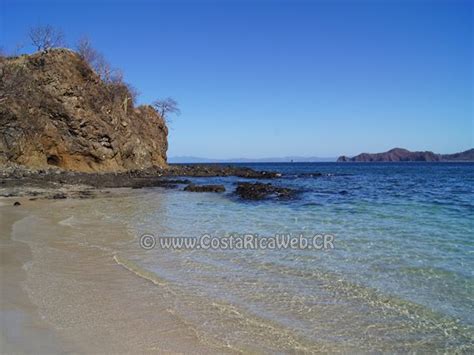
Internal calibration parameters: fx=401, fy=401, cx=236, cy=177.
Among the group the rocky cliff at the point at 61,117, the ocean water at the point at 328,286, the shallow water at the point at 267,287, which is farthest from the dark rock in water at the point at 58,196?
the rocky cliff at the point at 61,117

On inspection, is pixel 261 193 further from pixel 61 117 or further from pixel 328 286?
pixel 61 117

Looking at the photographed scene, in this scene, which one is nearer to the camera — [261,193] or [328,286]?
[328,286]

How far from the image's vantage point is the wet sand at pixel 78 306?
15.9ft

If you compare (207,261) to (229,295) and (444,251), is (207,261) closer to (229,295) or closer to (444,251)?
(229,295)

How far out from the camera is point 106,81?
172 feet

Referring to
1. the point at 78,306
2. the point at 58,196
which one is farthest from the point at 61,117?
the point at 78,306

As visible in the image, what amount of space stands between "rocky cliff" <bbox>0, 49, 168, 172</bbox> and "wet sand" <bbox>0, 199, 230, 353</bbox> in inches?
1159

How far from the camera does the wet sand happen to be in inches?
191
